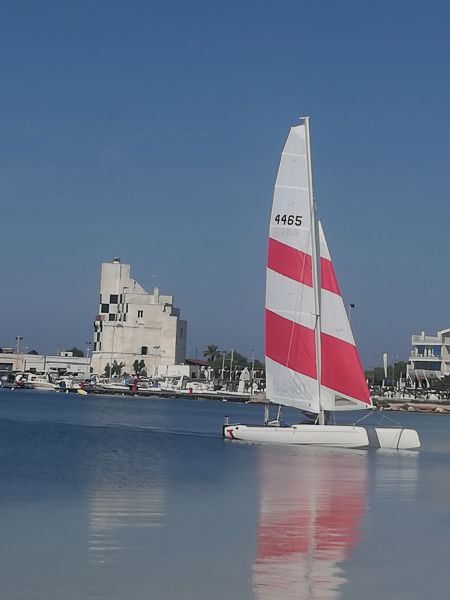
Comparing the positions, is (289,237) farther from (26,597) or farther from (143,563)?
(26,597)

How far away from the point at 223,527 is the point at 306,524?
5.48 feet

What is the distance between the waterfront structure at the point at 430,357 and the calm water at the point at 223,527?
121 meters

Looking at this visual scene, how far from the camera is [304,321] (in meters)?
42.2

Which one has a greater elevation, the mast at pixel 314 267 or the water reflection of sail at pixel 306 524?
the mast at pixel 314 267

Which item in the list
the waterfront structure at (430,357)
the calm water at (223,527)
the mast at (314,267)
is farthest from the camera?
the waterfront structure at (430,357)

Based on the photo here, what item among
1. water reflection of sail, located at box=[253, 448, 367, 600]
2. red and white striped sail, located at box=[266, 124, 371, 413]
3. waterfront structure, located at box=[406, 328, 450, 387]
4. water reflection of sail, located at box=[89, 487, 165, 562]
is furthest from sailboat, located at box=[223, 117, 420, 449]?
waterfront structure, located at box=[406, 328, 450, 387]

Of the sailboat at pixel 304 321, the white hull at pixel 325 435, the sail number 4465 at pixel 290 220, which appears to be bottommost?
the white hull at pixel 325 435

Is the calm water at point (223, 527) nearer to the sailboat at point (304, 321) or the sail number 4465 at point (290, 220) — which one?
the sailboat at point (304, 321)

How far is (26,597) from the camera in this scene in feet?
46.2

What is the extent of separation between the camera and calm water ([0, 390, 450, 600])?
50.3 ft

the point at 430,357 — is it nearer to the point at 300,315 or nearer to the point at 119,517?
the point at 300,315

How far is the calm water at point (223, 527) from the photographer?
50.3ft

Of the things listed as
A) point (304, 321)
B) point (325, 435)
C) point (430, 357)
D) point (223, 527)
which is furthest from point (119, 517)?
point (430, 357)

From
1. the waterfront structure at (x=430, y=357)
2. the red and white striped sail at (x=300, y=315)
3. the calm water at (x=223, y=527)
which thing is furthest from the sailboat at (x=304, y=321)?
the waterfront structure at (x=430, y=357)
